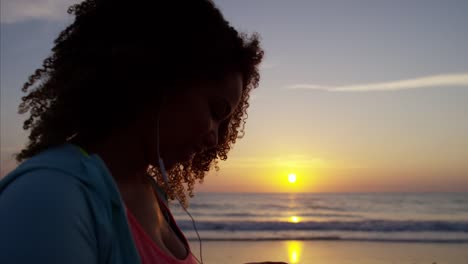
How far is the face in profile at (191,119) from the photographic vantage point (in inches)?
44.6

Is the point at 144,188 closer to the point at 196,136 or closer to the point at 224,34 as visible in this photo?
the point at 196,136

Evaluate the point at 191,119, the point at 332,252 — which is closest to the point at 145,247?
the point at 191,119

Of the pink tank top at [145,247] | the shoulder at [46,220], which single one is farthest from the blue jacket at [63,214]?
the pink tank top at [145,247]

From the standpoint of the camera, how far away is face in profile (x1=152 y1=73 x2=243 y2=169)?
1.13 m

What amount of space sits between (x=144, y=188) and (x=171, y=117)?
245mm

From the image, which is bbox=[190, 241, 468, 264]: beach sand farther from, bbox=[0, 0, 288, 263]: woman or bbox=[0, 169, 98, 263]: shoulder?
bbox=[0, 169, 98, 263]: shoulder

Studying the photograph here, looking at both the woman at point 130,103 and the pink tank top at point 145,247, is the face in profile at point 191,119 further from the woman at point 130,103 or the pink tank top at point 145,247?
the pink tank top at point 145,247

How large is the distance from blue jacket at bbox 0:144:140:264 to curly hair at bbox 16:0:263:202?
0.15 meters

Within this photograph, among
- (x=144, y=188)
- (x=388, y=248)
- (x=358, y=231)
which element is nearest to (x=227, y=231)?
(x=358, y=231)

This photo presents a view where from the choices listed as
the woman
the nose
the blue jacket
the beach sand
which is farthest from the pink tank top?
the beach sand

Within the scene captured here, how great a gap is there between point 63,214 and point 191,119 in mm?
441

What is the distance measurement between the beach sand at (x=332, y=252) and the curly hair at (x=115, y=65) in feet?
25.8

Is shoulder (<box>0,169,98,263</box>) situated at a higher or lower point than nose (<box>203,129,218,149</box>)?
lower

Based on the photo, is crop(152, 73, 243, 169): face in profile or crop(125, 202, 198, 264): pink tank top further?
crop(152, 73, 243, 169): face in profile
